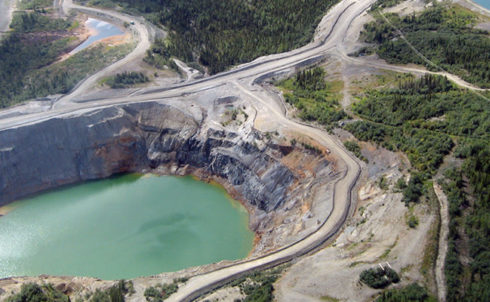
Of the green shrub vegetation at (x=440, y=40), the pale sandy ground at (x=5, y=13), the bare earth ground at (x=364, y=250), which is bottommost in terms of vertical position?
the bare earth ground at (x=364, y=250)

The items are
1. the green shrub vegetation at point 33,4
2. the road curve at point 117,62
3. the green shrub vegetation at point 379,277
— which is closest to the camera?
the green shrub vegetation at point 379,277

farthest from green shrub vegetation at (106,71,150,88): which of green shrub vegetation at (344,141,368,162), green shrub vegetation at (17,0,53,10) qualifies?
green shrub vegetation at (17,0,53,10)

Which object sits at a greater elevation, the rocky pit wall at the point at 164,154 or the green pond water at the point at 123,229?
the rocky pit wall at the point at 164,154

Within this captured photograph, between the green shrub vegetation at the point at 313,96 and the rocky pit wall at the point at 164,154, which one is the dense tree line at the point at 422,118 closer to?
the green shrub vegetation at the point at 313,96

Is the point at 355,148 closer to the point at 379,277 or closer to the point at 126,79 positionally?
the point at 379,277

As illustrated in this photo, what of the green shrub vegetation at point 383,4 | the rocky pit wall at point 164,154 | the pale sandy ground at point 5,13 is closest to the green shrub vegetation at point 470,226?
the rocky pit wall at point 164,154

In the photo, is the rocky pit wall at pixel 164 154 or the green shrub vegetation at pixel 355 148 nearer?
the green shrub vegetation at pixel 355 148

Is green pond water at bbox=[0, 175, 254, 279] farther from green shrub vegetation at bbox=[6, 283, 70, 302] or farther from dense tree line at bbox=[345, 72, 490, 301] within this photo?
dense tree line at bbox=[345, 72, 490, 301]
